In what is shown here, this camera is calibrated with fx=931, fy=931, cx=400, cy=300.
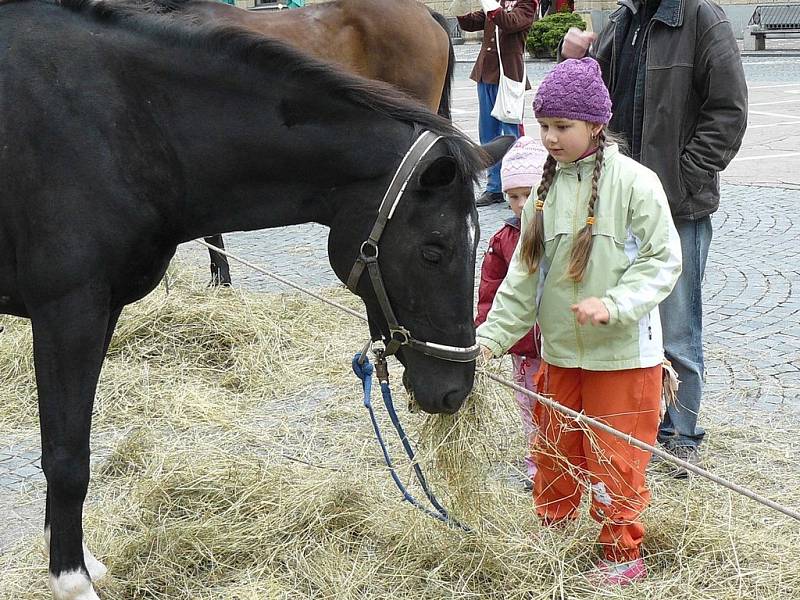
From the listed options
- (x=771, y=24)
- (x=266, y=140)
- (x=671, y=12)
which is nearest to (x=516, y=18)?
(x=671, y=12)

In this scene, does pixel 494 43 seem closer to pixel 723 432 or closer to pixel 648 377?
pixel 723 432

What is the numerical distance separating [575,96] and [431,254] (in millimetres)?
641

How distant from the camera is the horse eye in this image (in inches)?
94.5

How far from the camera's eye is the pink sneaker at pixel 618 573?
8.91 ft

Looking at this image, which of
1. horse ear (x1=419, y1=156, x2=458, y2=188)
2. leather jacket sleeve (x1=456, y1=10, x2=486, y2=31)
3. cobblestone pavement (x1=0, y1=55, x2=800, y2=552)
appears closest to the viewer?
horse ear (x1=419, y1=156, x2=458, y2=188)

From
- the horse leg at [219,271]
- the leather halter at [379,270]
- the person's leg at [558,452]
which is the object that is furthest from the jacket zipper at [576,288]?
the horse leg at [219,271]

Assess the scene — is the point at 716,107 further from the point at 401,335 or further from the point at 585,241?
the point at 401,335

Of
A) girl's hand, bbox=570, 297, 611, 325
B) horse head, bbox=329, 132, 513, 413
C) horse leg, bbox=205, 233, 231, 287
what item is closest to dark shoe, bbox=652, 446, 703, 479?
girl's hand, bbox=570, 297, 611, 325

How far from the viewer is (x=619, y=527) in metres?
2.75

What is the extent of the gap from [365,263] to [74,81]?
0.92 metres

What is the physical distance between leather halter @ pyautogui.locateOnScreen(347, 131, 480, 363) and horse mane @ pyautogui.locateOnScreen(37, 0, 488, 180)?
0.07 meters

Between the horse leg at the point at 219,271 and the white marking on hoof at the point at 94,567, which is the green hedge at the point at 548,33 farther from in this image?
the white marking on hoof at the point at 94,567

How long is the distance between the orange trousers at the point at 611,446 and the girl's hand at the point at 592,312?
1.00 feet

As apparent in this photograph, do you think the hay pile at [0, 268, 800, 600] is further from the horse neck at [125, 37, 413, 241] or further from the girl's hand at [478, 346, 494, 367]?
the horse neck at [125, 37, 413, 241]
